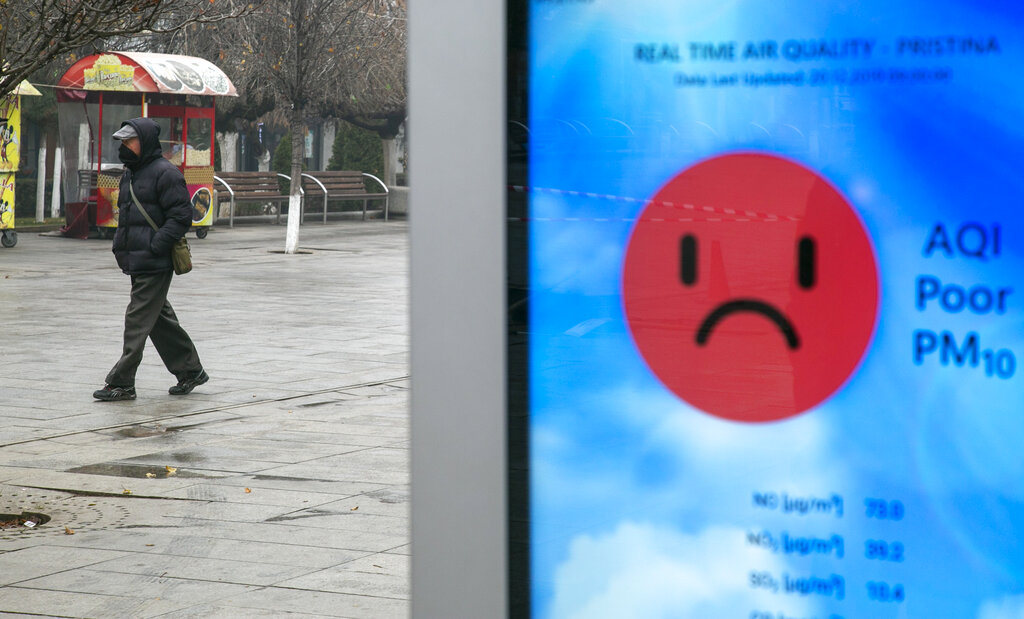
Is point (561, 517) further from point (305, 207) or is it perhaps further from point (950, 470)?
point (305, 207)

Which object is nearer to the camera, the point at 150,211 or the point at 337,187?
the point at 150,211

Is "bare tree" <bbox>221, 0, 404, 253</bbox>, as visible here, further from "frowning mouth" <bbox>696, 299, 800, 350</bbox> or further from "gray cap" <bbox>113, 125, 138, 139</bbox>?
"frowning mouth" <bbox>696, 299, 800, 350</bbox>

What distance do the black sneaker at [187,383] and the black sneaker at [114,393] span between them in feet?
1.04

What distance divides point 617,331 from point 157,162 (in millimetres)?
7997

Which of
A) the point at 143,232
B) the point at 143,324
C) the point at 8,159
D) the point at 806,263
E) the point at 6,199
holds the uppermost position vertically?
the point at 8,159

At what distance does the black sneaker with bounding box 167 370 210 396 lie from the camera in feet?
31.2

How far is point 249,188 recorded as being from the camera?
28688 millimetres

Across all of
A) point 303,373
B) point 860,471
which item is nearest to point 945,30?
point 860,471

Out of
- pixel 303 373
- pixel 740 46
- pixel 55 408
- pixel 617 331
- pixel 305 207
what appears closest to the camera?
pixel 740 46

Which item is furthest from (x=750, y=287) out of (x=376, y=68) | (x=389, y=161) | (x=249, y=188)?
(x=389, y=161)

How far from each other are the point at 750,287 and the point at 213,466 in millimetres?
5957

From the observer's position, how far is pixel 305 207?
3161cm

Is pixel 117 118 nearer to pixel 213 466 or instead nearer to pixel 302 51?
pixel 302 51

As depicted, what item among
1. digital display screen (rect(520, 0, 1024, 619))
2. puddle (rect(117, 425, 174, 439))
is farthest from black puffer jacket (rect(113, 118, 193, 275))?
digital display screen (rect(520, 0, 1024, 619))
